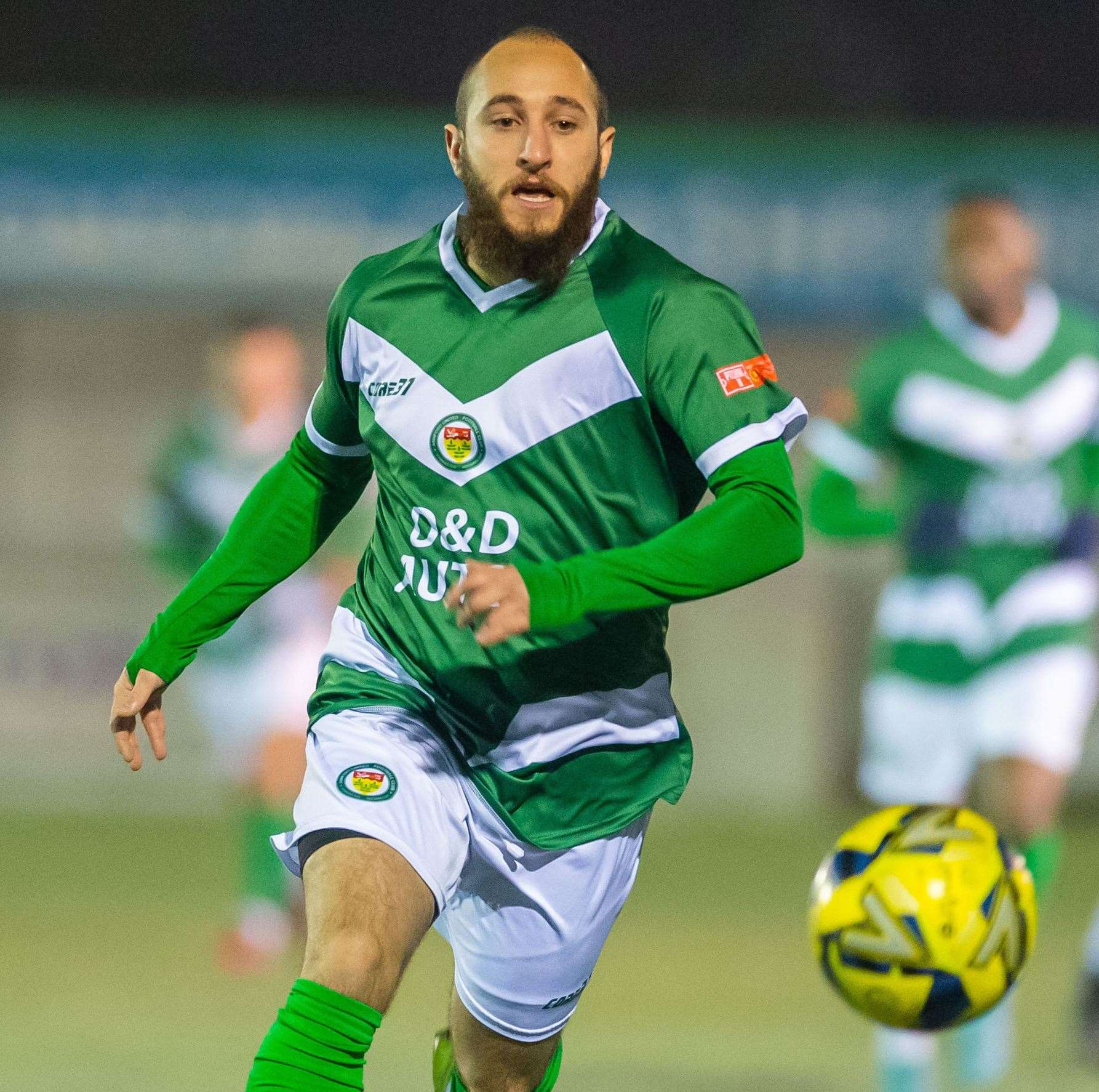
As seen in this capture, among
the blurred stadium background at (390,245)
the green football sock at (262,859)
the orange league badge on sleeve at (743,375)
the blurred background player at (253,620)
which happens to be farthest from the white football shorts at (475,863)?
the blurred stadium background at (390,245)

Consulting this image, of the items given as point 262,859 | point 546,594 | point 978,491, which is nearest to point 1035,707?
point 978,491

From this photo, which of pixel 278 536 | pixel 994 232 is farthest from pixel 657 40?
pixel 278 536

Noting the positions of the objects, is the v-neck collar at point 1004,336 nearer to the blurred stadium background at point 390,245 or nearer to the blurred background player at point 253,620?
the blurred background player at point 253,620

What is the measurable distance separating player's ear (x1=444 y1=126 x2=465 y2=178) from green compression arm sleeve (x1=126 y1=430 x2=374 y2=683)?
62 centimetres

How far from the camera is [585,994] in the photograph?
22.6ft

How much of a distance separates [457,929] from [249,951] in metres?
3.63

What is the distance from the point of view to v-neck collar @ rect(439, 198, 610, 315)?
145 inches

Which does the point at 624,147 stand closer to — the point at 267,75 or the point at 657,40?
the point at 657,40

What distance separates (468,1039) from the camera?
13.2 ft

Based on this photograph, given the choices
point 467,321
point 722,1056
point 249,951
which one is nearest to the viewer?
point 467,321

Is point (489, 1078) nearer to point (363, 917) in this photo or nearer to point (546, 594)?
point (363, 917)

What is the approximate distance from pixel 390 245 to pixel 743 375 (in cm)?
743

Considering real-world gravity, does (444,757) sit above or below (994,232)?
below

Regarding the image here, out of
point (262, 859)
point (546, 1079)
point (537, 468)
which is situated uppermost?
point (537, 468)
